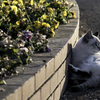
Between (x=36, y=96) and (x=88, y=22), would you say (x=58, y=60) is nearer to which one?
(x=36, y=96)

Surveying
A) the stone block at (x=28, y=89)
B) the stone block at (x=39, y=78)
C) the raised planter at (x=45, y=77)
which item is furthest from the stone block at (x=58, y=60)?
the stone block at (x=28, y=89)

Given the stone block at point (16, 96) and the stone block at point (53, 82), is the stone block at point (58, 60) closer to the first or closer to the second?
the stone block at point (53, 82)

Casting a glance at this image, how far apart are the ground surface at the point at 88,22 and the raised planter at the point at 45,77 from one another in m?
0.21

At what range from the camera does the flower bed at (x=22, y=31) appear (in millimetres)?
2955

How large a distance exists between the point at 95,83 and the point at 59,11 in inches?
73.4

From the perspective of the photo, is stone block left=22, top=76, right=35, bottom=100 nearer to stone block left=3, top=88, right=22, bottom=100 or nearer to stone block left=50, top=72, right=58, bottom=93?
stone block left=3, top=88, right=22, bottom=100

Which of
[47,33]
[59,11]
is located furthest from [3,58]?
[59,11]

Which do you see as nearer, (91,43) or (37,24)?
(37,24)

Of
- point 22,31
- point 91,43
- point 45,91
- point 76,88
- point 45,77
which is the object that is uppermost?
point 22,31

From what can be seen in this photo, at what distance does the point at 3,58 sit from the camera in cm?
284

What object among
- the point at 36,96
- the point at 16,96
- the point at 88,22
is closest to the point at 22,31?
the point at 36,96

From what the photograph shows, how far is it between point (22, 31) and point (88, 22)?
656cm

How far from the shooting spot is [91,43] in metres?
4.85

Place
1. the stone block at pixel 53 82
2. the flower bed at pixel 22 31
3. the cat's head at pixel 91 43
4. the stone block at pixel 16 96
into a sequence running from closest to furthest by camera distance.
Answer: the stone block at pixel 16 96 < the flower bed at pixel 22 31 < the stone block at pixel 53 82 < the cat's head at pixel 91 43
